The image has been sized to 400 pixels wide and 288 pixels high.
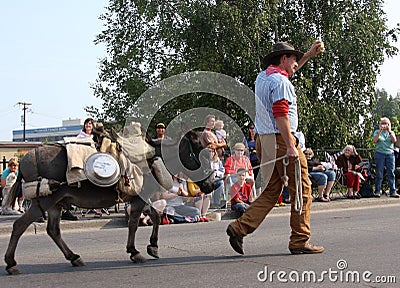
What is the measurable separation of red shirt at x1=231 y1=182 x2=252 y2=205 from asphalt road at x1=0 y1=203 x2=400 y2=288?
6.15ft

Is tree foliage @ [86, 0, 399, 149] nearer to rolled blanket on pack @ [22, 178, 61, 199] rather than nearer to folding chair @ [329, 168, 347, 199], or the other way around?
folding chair @ [329, 168, 347, 199]

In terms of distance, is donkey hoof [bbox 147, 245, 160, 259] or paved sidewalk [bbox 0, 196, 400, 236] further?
paved sidewalk [bbox 0, 196, 400, 236]

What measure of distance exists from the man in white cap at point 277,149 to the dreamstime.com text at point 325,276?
88cm

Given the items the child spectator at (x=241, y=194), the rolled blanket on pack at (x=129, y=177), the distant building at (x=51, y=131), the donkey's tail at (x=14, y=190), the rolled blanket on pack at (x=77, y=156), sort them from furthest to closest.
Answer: the distant building at (x=51, y=131) < the child spectator at (x=241, y=194) < the donkey's tail at (x=14, y=190) < the rolled blanket on pack at (x=129, y=177) < the rolled blanket on pack at (x=77, y=156)

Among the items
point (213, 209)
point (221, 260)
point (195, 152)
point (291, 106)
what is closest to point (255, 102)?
point (291, 106)

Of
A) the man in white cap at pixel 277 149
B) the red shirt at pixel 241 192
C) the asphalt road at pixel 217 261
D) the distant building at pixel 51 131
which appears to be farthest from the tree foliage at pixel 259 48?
the distant building at pixel 51 131

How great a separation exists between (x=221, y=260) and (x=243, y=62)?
16284 millimetres

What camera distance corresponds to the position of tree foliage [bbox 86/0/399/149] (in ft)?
75.2

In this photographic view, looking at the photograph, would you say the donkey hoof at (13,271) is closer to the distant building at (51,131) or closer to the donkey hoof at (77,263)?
the donkey hoof at (77,263)

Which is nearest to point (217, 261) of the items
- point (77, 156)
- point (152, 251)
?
point (152, 251)

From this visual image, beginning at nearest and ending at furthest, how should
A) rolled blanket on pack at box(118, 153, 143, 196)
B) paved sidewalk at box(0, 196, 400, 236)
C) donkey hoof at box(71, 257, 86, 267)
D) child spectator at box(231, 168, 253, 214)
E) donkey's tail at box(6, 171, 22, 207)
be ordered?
rolled blanket on pack at box(118, 153, 143, 196) < donkey hoof at box(71, 257, 86, 267) < donkey's tail at box(6, 171, 22, 207) < paved sidewalk at box(0, 196, 400, 236) < child spectator at box(231, 168, 253, 214)

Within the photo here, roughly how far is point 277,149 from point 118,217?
259 inches

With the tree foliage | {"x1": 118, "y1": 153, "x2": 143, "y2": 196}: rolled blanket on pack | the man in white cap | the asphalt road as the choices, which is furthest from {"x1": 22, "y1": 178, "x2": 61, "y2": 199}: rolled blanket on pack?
Answer: the tree foliage

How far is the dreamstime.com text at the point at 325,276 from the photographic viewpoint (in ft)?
19.9
